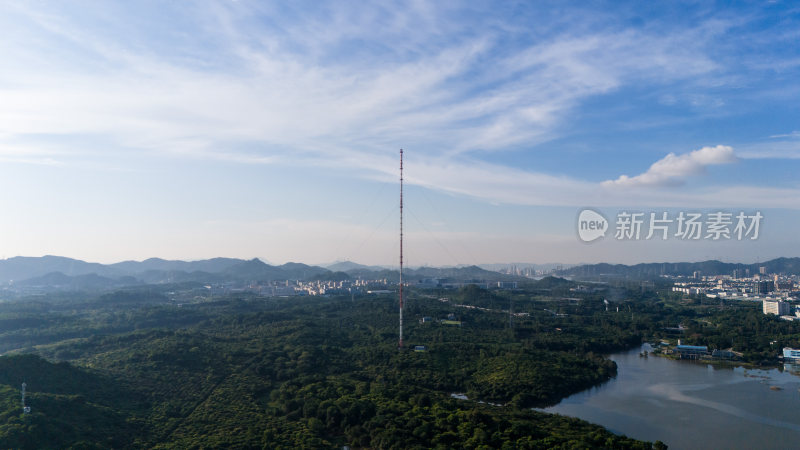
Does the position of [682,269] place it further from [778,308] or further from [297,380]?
[297,380]

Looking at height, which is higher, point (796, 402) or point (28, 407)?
point (28, 407)

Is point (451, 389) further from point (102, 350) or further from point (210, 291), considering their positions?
point (210, 291)

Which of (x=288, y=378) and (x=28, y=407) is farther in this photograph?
(x=288, y=378)

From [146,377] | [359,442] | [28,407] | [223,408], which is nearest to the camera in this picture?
[28,407]

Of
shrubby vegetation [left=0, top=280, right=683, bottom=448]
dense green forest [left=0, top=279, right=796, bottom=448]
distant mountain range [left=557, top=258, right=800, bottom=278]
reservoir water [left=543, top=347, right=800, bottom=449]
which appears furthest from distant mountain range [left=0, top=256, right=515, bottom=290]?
reservoir water [left=543, top=347, right=800, bottom=449]

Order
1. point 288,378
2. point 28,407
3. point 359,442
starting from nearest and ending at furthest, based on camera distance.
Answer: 1. point 28,407
2. point 359,442
3. point 288,378

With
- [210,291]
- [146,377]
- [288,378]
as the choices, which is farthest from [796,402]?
[210,291]

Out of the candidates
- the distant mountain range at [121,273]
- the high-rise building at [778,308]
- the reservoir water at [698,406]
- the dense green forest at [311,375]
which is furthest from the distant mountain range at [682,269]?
the reservoir water at [698,406]
